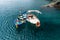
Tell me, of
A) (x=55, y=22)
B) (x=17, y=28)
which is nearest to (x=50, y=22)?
(x=55, y=22)

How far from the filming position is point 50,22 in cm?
8344

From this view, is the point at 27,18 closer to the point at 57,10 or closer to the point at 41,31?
the point at 41,31

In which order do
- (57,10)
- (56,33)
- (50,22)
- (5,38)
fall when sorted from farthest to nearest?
(57,10) → (50,22) → (56,33) → (5,38)

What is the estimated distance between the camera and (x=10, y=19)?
285ft

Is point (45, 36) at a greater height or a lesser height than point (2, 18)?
lesser

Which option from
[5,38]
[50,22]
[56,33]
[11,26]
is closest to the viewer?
[5,38]

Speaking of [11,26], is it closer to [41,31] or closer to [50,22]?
[41,31]

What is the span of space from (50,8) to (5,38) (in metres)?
57.8

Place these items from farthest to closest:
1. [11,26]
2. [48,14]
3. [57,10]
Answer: [57,10] → [48,14] → [11,26]

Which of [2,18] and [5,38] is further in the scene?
[2,18]

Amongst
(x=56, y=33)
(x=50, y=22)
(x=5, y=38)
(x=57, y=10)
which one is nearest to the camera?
(x=5, y=38)

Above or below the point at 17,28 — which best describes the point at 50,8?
above

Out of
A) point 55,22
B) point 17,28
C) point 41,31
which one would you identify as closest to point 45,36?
point 41,31

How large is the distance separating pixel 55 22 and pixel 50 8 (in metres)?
32.4
